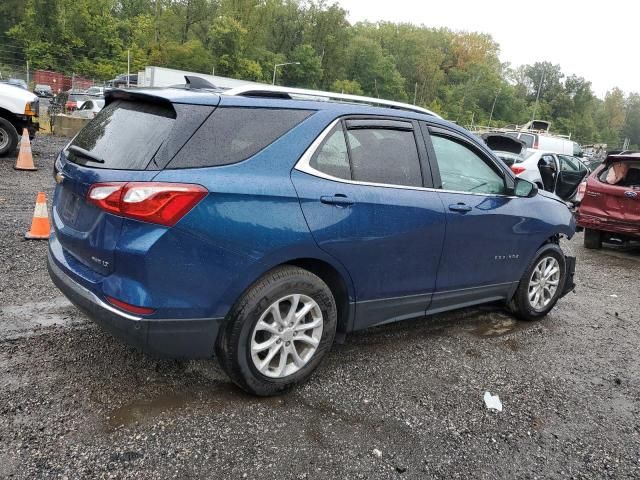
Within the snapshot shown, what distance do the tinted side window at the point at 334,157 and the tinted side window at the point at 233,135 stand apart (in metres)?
0.22

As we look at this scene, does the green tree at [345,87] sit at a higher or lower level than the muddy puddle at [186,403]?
higher

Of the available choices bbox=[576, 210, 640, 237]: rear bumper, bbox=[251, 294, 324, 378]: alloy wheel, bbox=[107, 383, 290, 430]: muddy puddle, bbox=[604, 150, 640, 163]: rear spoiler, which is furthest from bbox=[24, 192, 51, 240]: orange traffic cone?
bbox=[604, 150, 640, 163]: rear spoiler

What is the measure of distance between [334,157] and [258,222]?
2.33 ft

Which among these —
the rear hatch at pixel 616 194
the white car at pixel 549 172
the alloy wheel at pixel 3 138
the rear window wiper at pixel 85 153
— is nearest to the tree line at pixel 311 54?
the alloy wheel at pixel 3 138

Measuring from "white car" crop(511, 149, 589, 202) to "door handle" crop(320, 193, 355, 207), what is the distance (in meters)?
10.2

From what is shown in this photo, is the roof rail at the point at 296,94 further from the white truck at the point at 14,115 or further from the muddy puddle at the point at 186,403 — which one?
the white truck at the point at 14,115

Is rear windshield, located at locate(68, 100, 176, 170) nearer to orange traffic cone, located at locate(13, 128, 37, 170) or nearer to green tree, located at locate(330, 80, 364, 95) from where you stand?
orange traffic cone, located at locate(13, 128, 37, 170)

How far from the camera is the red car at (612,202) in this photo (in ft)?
27.0

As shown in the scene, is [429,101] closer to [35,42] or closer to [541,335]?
[35,42]

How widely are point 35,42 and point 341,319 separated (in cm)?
6317

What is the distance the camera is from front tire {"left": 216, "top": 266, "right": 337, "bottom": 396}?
9.77 ft

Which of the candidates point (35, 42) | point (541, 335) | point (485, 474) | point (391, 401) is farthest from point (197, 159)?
point (35, 42)

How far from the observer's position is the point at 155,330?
274cm

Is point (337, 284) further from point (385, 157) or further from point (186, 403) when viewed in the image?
point (186, 403)
